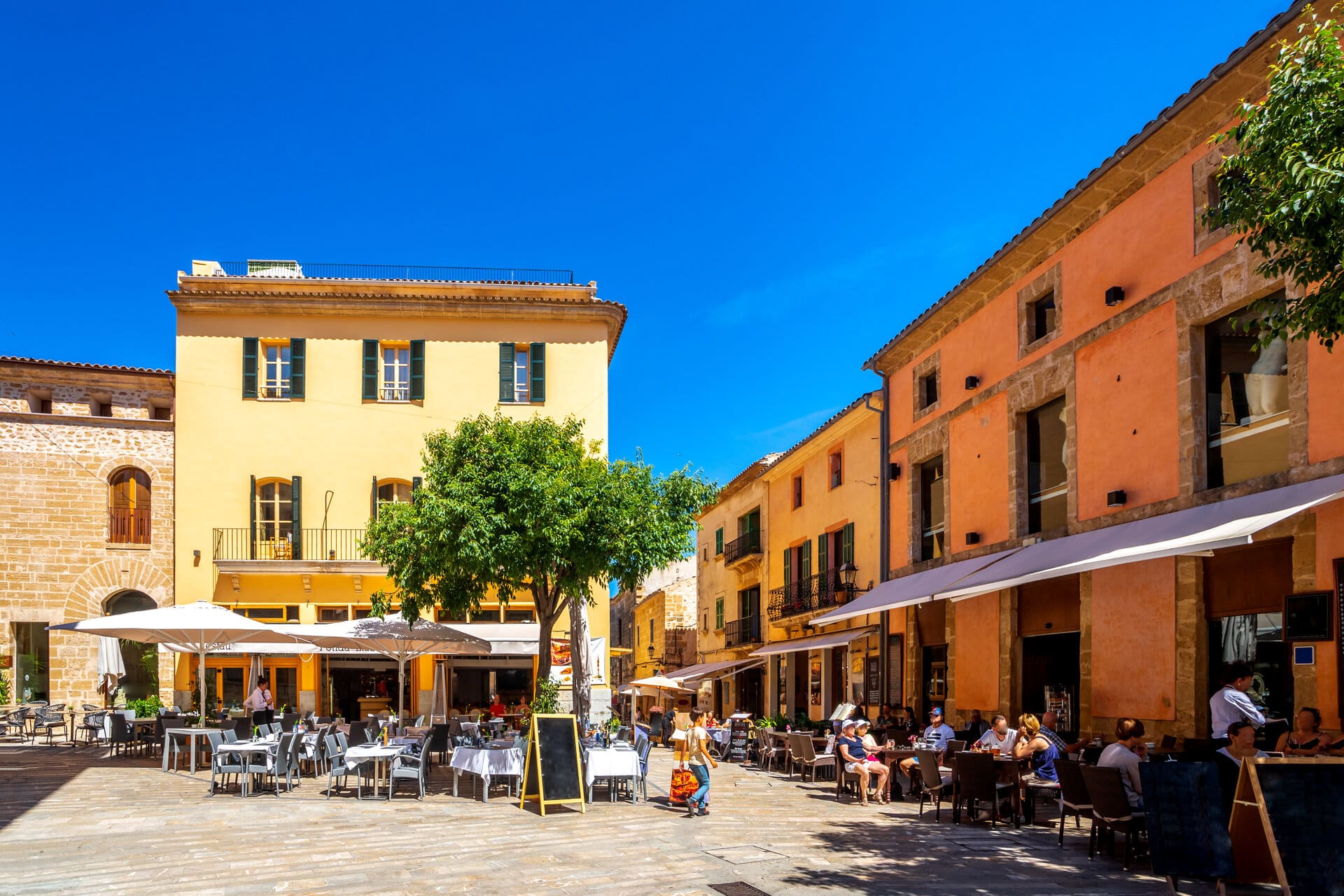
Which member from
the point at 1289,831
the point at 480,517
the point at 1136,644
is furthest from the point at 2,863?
the point at 1136,644

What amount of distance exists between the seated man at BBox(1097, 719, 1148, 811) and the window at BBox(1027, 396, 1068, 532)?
5786mm

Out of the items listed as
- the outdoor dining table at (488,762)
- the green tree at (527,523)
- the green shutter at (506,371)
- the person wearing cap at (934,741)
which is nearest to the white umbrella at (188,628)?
the green tree at (527,523)

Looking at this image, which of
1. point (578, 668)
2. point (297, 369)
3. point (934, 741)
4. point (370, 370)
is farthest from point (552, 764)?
point (297, 369)

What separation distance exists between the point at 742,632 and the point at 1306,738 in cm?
2491

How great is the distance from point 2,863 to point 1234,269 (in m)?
12.6

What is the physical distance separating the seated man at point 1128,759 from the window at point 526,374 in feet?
60.5

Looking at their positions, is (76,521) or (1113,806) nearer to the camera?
(1113,806)

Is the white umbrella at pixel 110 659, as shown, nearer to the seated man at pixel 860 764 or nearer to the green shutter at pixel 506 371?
the green shutter at pixel 506 371

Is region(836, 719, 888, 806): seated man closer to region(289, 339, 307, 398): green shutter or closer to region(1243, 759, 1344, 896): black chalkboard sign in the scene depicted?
region(1243, 759, 1344, 896): black chalkboard sign

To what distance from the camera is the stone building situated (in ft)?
84.3

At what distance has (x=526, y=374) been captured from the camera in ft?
88.0

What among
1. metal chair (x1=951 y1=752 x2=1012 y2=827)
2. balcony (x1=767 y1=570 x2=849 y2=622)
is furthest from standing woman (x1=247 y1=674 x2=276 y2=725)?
metal chair (x1=951 y1=752 x2=1012 y2=827)

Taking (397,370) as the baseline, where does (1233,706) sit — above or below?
below

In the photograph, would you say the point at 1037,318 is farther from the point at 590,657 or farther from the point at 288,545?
the point at 288,545
